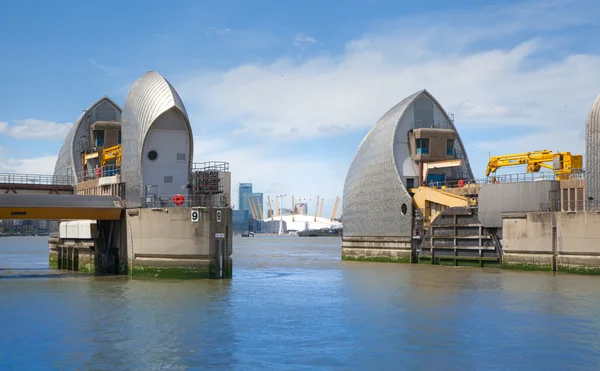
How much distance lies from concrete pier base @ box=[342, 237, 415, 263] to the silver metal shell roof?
496mm

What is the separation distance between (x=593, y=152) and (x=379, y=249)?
21.6 m

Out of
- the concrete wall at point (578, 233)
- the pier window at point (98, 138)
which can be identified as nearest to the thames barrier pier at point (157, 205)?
the pier window at point (98, 138)

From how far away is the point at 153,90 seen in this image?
47.0 metres

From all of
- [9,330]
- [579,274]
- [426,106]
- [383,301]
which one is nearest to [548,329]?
[383,301]

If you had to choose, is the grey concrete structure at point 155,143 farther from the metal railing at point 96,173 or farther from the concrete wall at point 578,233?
the concrete wall at point 578,233

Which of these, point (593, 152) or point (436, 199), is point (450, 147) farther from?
point (593, 152)

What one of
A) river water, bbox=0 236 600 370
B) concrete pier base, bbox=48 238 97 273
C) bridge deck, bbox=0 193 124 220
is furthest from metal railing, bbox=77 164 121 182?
river water, bbox=0 236 600 370

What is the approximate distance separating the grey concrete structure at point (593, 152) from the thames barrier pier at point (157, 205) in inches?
876

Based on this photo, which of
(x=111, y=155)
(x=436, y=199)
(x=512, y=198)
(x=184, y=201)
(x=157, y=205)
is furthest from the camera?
(x=436, y=199)

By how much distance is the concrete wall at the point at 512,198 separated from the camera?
50.6 metres

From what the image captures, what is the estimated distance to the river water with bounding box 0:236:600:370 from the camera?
2105 cm

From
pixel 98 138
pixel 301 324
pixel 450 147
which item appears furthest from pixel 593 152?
pixel 98 138

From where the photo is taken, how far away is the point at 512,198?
172ft

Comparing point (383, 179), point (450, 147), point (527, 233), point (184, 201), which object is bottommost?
point (527, 233)
